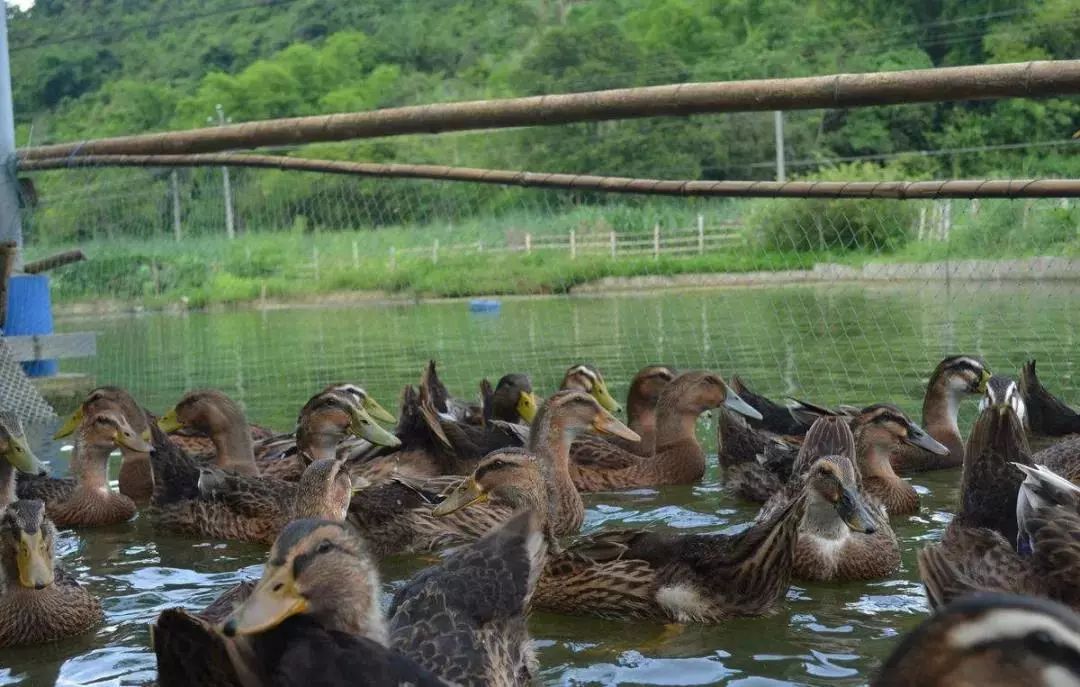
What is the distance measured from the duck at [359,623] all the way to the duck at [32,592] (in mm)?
1862

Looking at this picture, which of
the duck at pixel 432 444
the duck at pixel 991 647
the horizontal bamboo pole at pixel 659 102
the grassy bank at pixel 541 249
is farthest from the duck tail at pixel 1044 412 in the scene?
Result: the duck at pixel 991 647

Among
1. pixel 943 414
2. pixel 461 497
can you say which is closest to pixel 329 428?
pixel 461 497

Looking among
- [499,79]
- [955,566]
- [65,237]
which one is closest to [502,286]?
[65,237]

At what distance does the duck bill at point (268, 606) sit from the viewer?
3.75 meters

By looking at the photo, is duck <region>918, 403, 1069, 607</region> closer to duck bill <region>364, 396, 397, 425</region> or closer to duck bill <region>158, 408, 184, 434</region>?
duck bill <region>364, 396, 397, 425</region>

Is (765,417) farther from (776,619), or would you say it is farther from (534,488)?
(776,619)

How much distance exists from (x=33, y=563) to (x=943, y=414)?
21.7 feet

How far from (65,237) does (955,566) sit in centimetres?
1176

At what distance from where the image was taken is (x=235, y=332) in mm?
23891

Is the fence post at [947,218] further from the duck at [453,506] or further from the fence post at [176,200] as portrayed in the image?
the fence post at [176,200]

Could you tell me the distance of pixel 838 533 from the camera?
21.7 feet

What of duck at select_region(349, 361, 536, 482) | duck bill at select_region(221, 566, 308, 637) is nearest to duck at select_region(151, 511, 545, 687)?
duck bill at select_region(221, 566, 308, 637)

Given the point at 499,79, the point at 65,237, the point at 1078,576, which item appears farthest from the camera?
the point at 499,79

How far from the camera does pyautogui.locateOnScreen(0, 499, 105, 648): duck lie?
597 centimetres
